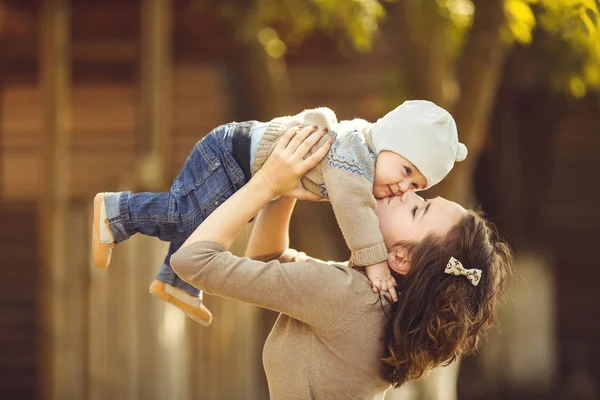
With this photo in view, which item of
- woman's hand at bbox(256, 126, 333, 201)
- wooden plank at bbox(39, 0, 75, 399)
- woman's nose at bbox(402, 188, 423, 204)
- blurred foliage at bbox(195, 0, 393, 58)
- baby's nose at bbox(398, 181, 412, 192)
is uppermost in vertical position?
blurred foliage at bbox(195, 0, 393, 58)

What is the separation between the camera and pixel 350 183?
106 inches

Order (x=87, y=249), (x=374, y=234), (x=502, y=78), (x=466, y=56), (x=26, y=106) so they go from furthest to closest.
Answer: (x=26, y=106), (x=502, y=78), (x=87, y=249), (x=466, y=56), (x=374, y=234)

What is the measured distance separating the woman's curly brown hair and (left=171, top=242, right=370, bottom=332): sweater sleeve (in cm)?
17

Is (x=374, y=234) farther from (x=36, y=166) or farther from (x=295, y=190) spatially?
(x=36, y=166)

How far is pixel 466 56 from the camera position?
5391 mm

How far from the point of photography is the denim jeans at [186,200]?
2.83 meters

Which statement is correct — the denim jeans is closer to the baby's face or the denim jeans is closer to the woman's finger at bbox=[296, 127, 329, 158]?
the woman's finger at bbox=[296, 127, 329, 158]

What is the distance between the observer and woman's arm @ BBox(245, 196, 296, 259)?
3.03 m

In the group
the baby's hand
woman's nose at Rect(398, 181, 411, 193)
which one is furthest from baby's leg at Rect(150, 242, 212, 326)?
woman's nose at Rect(398, 181, 411, 193)

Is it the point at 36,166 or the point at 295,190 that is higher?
the point at 295,190

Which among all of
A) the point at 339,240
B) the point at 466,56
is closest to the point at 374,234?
the point at 466,56

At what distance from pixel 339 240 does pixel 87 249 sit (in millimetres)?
1720

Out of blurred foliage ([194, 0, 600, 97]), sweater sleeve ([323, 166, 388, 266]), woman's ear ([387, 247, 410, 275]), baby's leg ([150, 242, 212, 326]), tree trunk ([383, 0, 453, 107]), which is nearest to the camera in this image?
sweater sleeve ([323, 166, 388, 266])

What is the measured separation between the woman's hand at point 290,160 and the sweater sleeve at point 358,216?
0.31 feet
